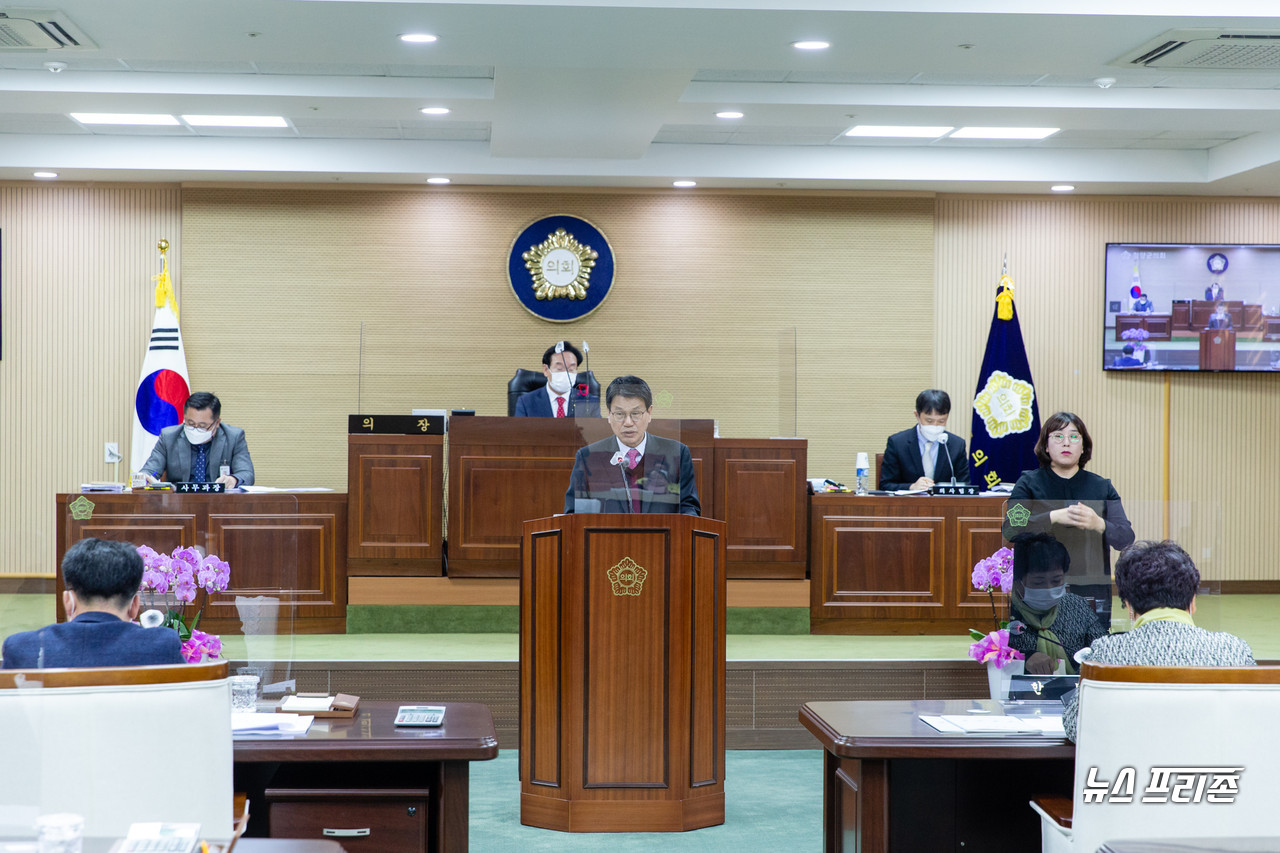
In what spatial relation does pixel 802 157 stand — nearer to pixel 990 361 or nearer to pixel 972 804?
pixel 990 361

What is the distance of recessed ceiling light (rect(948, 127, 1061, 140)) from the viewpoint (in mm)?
7836

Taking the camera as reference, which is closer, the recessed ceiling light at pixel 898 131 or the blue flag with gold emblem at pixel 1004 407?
the recessed ceiling light at pixel 898 131

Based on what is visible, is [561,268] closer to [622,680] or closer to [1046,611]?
[622,680]

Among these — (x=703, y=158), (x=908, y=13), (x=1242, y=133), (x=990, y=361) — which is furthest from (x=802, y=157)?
(x=908, y=13)

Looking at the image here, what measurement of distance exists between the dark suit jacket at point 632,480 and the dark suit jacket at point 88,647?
1823mm

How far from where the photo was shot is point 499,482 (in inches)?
250

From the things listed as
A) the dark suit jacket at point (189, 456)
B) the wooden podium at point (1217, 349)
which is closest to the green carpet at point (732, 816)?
the dark suit jacket at point (189, 456)

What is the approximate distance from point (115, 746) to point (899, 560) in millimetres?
4908

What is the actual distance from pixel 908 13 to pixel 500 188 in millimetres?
4364

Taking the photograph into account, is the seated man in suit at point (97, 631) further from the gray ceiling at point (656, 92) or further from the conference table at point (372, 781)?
the gray ceiling at point (656, 92)

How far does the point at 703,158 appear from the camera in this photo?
8.42 meters

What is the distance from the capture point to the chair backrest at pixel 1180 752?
8.00ft

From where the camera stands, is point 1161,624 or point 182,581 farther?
point 182,581

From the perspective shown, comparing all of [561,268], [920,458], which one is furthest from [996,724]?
[561,268]
